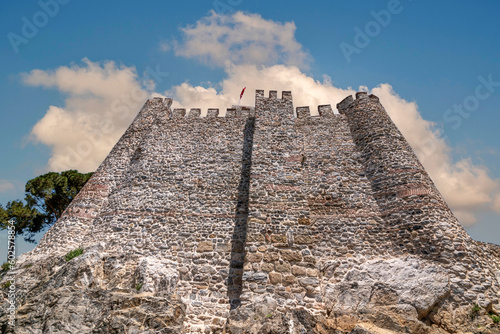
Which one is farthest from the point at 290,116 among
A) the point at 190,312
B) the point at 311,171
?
the point at 190,312

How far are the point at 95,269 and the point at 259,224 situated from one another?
19.5ft

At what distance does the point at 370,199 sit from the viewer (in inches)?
451

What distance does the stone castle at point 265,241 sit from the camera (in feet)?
26.9

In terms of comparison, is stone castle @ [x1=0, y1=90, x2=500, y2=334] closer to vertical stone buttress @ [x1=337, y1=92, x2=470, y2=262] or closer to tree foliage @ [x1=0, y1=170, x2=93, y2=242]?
vertical stone buttress @ [x1=337, y1=92, x2=470, y2=262]

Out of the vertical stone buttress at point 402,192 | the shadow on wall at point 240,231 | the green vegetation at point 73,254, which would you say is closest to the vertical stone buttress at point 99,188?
the green vegetation at point 73,254

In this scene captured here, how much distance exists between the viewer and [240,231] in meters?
11.0

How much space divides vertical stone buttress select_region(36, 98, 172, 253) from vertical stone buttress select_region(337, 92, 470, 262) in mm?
Answer: 10875

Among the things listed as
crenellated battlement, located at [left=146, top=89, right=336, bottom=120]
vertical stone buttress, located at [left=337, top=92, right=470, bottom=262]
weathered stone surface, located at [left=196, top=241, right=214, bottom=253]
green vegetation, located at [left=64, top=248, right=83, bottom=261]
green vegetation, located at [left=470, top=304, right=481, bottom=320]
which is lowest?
green vegetation, located at [left=470, top=304, right=481, bottom=320]

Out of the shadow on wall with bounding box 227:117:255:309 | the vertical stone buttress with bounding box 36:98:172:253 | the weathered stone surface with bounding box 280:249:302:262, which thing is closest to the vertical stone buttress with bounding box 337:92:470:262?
the weathered stone surface with bounding box 280:249:302:262

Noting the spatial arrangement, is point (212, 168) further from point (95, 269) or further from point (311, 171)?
point (95, 269)

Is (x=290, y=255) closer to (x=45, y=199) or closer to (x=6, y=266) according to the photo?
(x=6, y=266)

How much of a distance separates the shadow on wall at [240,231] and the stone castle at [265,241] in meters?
0.05

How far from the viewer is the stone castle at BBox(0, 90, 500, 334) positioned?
820 cm

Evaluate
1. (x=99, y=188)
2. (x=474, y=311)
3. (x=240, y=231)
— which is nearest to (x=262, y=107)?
(x=240, y=231)
